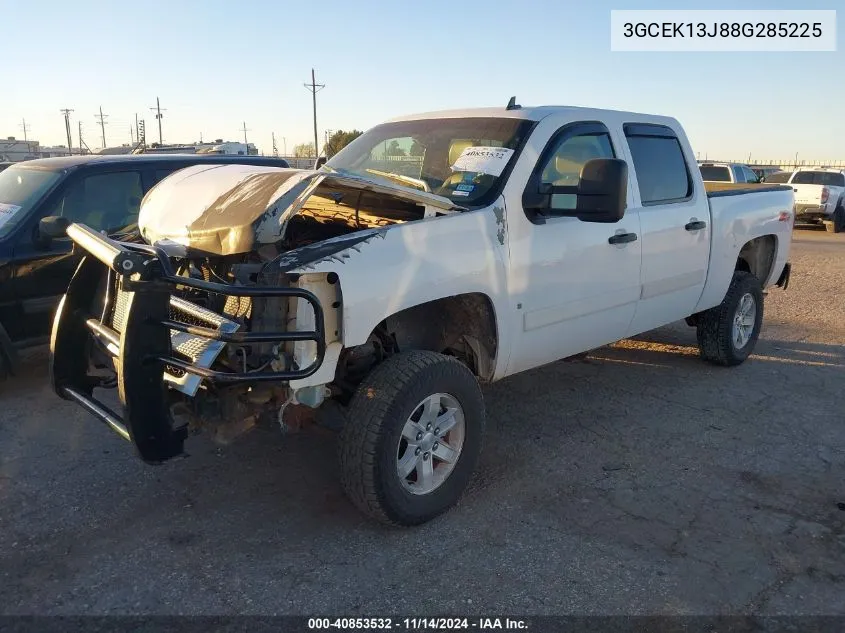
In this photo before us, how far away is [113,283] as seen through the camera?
3.49 m

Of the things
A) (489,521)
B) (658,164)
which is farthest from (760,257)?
(489,521)

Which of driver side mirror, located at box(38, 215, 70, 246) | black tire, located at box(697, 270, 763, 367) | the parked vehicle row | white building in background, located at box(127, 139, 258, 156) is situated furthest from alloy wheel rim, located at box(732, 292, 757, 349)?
the parked vehicle row

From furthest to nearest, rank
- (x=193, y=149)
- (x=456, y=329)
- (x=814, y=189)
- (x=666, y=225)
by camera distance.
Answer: (x=814, y=189) → (x=193, y=149) → (x=666, y=225) → (x=456, y=329)

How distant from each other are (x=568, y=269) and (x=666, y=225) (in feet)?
3.81

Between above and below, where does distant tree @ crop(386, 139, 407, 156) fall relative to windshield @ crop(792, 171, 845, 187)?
above

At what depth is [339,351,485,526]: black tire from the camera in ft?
10.2

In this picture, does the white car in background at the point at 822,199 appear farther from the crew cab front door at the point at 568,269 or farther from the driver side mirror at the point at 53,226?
the driver side mirror at the point at 53,226

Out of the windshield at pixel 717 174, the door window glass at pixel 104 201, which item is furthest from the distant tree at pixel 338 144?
the windshield at pixel 717 174

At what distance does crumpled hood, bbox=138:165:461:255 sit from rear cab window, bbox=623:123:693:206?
5.82 ft

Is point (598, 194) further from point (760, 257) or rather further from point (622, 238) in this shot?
point (760, 257)

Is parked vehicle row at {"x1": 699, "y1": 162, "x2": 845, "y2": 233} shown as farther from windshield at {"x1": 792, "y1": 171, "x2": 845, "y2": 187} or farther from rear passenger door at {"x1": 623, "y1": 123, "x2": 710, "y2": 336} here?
rear passenger door at {"x1": 623, "y1": 123, "x2": 710, "y2": 336}

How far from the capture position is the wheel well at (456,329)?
365 cm

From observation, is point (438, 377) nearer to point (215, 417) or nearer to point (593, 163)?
point (215, 417)

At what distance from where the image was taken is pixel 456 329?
3.80 meters
